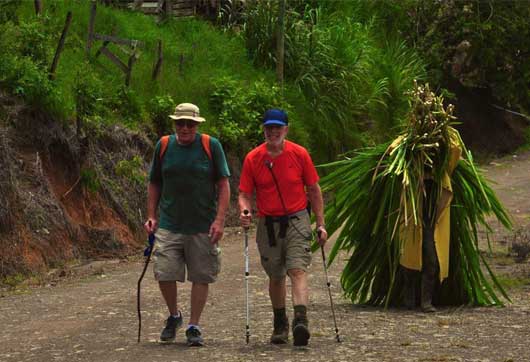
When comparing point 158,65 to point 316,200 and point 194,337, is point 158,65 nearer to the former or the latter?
point 316,200

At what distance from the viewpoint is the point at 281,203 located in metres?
9.66

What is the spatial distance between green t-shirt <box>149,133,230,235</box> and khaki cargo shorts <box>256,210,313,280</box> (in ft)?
1.43

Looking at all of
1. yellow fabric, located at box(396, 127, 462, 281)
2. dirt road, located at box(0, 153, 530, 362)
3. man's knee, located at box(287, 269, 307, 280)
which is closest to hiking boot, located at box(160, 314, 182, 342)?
dirt road, located at box(0, 153, 530, 362)

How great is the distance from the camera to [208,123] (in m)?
22.0

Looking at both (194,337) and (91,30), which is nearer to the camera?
(194,337)

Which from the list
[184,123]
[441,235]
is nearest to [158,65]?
[441,235]

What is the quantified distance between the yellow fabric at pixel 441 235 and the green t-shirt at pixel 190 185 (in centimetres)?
246

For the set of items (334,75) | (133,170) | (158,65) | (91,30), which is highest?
(91,30)

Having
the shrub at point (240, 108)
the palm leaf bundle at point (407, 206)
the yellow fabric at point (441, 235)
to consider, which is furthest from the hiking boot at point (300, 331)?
the shrub at point (240, 108)

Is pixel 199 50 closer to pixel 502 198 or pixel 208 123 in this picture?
pixel 208 123

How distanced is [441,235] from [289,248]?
2.38m

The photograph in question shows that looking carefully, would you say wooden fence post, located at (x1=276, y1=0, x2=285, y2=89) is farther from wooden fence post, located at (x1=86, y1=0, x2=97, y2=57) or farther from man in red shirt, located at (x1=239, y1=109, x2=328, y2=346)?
man in red shirt, located at (x1=239, y1=109, x2=328, y2=346)

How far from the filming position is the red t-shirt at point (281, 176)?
9.59 metres

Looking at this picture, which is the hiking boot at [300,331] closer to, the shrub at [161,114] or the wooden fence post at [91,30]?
the shrub at [161,114]
